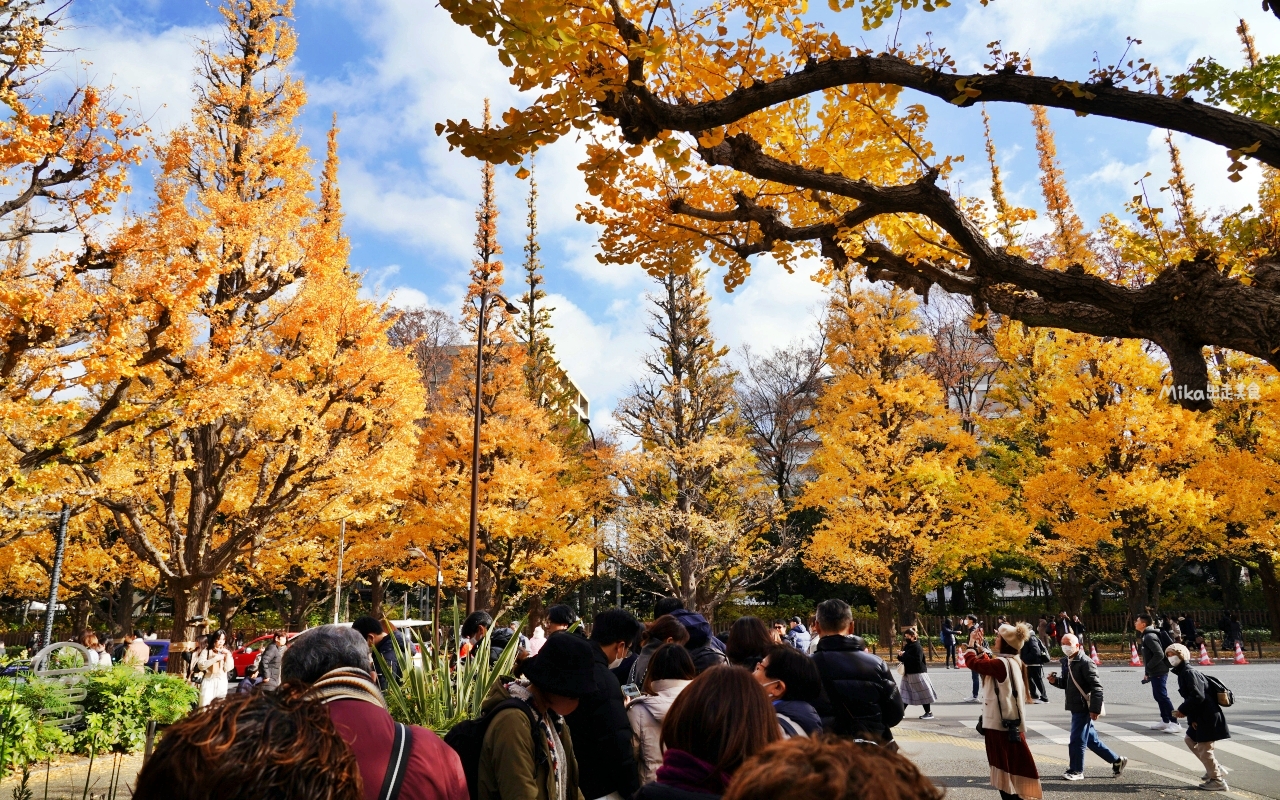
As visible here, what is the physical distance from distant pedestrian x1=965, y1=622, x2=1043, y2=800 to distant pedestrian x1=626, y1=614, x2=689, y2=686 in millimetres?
2792

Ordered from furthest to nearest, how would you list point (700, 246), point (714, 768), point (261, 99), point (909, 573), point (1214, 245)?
point (909, 573) → point (261, 99) → point (700, 246) → point (1214, 245) → point (714, 768)

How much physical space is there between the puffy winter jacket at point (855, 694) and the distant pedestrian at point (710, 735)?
2.65 meters

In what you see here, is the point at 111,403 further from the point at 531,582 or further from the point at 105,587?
the point at 105,587

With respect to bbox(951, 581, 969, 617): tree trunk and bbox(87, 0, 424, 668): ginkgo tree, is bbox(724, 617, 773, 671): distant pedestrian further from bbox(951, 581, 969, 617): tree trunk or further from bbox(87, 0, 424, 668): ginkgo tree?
bbox(951, 581, 969, 617): tree trunk

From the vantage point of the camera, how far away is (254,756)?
4.36 feet

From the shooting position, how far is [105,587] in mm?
28469

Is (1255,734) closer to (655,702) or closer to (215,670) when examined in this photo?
(655,702)

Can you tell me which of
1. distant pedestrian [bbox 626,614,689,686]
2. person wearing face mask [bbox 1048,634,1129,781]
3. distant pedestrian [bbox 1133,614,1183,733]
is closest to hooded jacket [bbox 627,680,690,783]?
distant pedestrian [bbox 626,614,689,686]

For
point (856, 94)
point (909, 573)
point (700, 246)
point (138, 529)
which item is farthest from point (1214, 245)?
point (909, 573)

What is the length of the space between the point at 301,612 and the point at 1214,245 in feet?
95.5

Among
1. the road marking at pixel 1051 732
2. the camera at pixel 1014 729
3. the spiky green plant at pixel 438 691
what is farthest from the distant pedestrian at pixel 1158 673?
the spiky green plant at pixel 438 691

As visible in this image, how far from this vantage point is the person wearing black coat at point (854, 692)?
481cm

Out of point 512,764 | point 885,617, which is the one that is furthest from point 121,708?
point 885,617

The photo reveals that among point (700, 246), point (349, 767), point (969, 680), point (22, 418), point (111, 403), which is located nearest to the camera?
point (349, 767)
